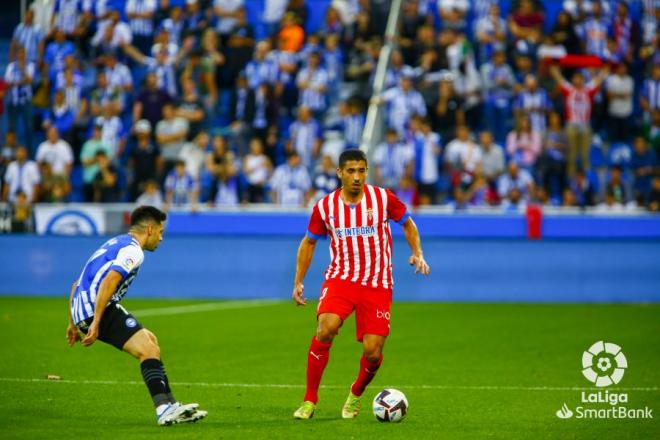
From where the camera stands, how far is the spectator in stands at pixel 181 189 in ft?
67.9

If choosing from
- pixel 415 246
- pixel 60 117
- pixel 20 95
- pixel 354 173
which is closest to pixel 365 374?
pixel 415 246

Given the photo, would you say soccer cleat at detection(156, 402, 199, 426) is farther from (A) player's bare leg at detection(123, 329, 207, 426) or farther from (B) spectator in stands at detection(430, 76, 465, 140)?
(B) spectator in stands at detection(430, 76, 465, 140)

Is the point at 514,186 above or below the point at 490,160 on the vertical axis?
below

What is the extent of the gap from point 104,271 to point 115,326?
40cm

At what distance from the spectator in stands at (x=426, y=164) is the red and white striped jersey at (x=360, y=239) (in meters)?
A: 11.5

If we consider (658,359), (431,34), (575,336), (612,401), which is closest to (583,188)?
(431,34)

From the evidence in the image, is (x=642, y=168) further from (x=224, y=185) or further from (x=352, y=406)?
(x=352, y=406)

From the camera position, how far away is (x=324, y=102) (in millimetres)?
22625

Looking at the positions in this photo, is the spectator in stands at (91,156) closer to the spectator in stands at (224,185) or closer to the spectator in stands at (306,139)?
the spectator in stands at (224,185)

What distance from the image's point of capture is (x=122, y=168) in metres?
22.0

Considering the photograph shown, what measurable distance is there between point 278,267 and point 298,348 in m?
6.42

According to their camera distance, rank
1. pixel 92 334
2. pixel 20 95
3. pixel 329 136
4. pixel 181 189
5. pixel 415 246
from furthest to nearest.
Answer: pixel 20 95
pixel 329 136
pixel 181 189
pixel 415 246
pixel 92 334

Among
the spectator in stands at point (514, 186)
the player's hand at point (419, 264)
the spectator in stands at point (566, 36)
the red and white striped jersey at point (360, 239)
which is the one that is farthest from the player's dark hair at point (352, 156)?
the spectator in stands at point (566, 36)

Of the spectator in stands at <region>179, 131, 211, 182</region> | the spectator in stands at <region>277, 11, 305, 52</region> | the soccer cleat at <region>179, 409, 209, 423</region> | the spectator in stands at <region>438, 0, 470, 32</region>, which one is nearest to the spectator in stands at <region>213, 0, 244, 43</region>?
the spectator in stands at <region>277, 11, 305, 52</region>
